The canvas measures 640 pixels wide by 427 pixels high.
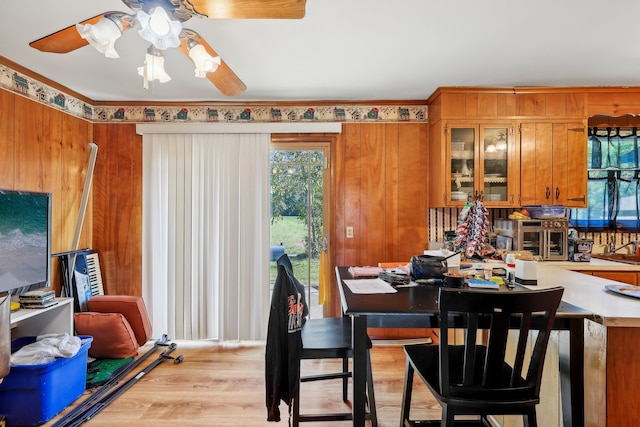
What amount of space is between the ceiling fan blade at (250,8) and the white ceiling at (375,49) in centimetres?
53

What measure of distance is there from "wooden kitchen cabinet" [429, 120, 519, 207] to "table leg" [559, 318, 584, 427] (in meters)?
1.82

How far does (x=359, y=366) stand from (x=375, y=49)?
206cm

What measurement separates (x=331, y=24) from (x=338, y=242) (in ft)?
6.61

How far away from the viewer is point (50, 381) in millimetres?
2051

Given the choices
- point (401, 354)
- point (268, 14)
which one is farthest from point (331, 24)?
point (401, 354)

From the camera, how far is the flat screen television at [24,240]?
2.15 m

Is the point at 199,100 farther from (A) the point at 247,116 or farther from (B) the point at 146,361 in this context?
(B) the point at 146,361

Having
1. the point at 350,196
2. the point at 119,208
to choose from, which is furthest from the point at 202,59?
the point at 119,208

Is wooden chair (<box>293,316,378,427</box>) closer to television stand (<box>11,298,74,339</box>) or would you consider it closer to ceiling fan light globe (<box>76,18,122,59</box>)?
ceiling fan light globe (<box>76,18,122,59</box>)

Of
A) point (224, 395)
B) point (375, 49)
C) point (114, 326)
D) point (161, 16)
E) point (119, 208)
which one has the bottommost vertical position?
point (224, 395)

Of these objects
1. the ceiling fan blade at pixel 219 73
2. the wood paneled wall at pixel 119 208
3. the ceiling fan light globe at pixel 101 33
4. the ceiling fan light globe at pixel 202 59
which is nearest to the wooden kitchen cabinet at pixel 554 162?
the ceiling fan blade at pixel 219 73

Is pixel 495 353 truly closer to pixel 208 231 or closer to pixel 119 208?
pixel 208 231

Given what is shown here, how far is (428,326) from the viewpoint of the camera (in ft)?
4.50

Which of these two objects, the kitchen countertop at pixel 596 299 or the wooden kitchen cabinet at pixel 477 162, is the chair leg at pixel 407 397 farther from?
the wooden kitchen cabinet at pixel 477 162
